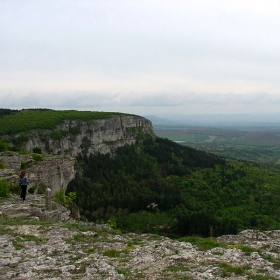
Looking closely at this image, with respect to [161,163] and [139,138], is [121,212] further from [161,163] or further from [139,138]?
[139,138]

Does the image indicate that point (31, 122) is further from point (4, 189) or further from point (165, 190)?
point (4, 189)

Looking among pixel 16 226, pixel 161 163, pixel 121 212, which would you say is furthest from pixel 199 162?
pixel 16 226

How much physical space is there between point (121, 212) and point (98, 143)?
3448 cm

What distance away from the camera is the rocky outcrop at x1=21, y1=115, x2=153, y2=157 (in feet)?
232

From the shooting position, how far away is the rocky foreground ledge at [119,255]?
10.1 m

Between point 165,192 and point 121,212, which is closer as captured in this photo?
point 121,212

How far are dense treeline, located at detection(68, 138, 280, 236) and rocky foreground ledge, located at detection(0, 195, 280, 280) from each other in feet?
111

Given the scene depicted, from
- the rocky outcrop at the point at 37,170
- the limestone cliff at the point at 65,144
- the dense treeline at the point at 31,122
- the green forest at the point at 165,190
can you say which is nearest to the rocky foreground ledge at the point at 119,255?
the rocky outcrop at the point at 37,170

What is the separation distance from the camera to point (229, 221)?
171 ft

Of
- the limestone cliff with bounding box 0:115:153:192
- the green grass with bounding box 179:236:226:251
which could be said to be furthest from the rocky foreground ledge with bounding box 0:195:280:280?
the limestone cliff with bounding box 0:115:153:192

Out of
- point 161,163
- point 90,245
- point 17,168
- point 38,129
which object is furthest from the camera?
point 161,163

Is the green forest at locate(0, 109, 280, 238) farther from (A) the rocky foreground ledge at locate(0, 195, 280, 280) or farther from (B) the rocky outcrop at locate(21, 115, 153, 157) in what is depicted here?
(A) the rocky foreground ledge at locate(0, 195, 280, 280)

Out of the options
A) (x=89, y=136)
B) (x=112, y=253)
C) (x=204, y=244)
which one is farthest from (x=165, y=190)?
(x=112, y=253)

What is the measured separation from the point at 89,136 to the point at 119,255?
7752 cm
